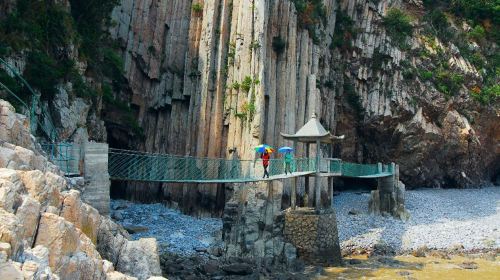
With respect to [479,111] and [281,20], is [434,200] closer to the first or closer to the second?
[479,111]

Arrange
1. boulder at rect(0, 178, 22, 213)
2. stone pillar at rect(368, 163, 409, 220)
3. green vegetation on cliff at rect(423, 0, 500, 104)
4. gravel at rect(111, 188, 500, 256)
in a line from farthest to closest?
green vegetation on cliff at rect(423, 0, 500, 104), stone pillar at rect(368, 163, 409, 220), gravel at rect(111, 188, 500, 256), boulder at rect(0, 178, 22, 213)

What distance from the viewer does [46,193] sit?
7840 mm

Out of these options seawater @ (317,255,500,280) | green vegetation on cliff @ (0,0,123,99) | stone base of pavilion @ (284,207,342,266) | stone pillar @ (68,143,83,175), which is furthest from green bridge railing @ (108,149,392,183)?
seawater @ (317,255,500,280)

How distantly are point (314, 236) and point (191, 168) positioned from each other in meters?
5.48

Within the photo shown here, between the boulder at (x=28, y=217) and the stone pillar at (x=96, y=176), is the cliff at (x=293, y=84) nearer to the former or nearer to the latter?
the stone pillar at (x=96, y=176)

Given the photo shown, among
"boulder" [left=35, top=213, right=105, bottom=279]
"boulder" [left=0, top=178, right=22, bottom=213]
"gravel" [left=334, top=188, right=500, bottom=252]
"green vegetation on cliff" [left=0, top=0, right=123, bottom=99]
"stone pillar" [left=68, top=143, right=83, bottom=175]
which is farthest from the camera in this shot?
"gravel" [left=334, top=188, right=500, bottom=252]

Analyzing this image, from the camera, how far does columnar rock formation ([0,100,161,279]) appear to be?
5930 mm

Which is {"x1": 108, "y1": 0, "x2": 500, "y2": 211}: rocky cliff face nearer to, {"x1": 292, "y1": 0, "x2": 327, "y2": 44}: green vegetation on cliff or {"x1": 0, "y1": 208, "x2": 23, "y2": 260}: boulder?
{"x1": 292, "y1": 0, "x2": 327, "y2": 44}: green vegetation on cliff

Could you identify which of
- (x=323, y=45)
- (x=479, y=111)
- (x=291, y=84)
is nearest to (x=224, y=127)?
(x=291, y=84)

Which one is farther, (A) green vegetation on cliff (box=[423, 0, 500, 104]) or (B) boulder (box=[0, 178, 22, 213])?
(A) green vegetation on cliff (box=[423, 0, 500, 104])

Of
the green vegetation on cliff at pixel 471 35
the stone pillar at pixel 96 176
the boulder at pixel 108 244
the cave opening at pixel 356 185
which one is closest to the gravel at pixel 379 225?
the cave opening at pixel 356 185

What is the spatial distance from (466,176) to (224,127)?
22.3 meters

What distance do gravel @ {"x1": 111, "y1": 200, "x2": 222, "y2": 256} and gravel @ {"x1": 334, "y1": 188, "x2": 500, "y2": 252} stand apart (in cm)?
605

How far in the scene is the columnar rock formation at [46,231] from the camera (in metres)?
5.93
